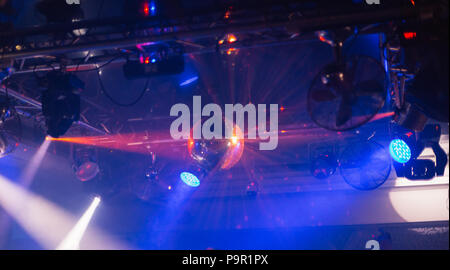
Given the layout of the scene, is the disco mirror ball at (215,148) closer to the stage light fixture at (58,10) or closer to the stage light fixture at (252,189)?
the stage light fixture at (252,189)

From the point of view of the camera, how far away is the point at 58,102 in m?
3.63

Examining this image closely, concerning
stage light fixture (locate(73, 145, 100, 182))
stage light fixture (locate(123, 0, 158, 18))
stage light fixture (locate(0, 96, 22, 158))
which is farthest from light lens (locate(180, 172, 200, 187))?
stage light fixture (locate(123, 0, 158, 18))

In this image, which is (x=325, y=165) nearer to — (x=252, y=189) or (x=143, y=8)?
(x=252, y=189)

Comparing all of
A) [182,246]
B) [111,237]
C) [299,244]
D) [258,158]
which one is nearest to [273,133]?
[258,158]

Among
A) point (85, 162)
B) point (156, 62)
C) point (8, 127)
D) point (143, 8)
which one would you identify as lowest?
point (8, 127)

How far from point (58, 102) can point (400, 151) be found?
15.1 feet

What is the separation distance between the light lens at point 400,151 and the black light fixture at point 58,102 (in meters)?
4.41

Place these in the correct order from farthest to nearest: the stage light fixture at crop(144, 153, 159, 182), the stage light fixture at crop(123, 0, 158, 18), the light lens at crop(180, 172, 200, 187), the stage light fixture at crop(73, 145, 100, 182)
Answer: the stage light fixture at crop(144, 153, 159, 182), the stage light fixture at crop(73, 145, 100, 182), the light lens at crop(180, 172, 200, 187), the stage light fixture at crop(123, 0, 158, 18)

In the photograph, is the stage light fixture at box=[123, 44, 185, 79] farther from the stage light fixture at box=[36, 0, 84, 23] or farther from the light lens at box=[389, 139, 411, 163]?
the light lens at box=[389, 139, 411, 163]

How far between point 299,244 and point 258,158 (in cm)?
219
